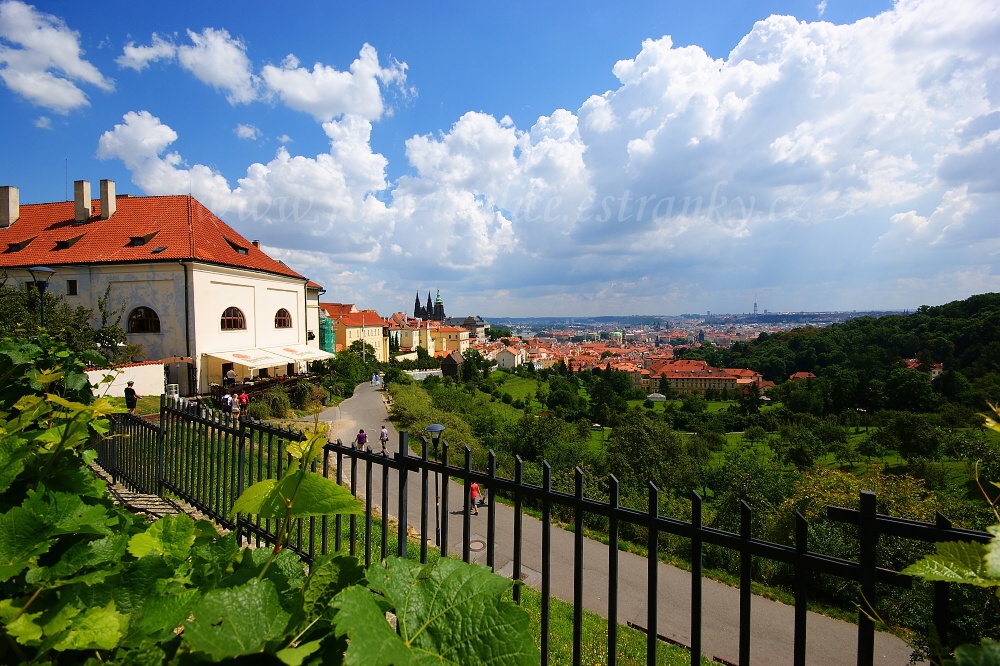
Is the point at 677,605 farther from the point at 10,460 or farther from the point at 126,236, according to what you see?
the point at 126,236

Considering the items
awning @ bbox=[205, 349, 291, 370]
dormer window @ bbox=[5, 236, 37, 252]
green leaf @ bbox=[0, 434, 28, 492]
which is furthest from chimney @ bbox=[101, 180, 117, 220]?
green leaf @ bbox=[0, 434, 28, 492]

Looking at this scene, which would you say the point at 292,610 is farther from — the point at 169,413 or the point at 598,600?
the point at 598,600

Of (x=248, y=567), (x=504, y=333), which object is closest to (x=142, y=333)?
(x=248, y=567)

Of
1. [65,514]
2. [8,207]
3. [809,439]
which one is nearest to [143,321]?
[8,207]

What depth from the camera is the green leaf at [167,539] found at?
3.01ft

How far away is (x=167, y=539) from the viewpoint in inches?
39.2

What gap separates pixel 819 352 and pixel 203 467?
10124cm

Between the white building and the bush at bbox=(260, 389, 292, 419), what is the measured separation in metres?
3.11

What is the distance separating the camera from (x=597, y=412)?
61.4 meters

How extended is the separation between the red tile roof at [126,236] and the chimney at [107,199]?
356 millimetres

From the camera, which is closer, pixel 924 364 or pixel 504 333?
→ pixel 924 364

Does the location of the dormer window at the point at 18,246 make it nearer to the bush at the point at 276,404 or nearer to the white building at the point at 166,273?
the white building at the point at 166,273

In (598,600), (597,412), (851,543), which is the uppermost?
(598,600)

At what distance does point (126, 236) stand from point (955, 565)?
32899 mm
